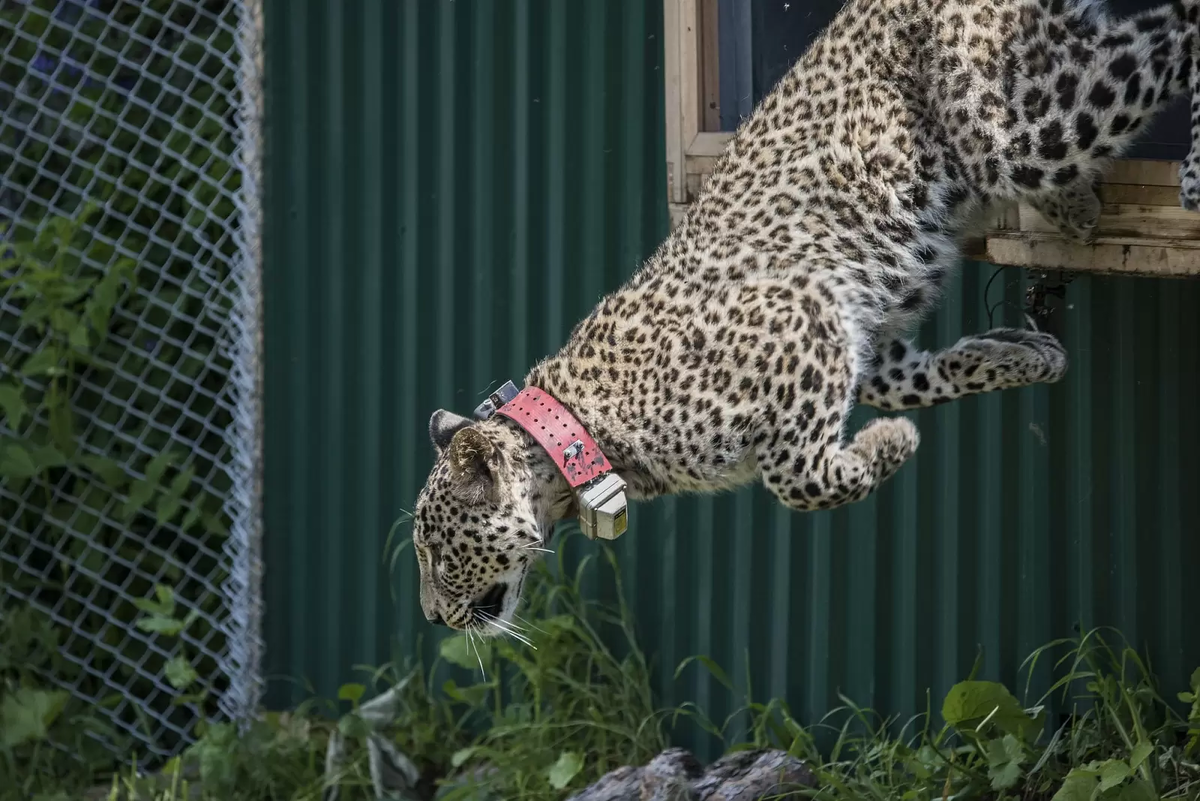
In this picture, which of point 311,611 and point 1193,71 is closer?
point 1193,71

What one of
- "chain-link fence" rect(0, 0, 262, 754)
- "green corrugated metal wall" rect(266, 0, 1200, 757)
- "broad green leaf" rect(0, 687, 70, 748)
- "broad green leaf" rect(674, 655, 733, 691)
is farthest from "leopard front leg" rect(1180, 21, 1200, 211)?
"broad green leaf" rect(0, 687, 70, 748)

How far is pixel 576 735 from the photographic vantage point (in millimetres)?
5938

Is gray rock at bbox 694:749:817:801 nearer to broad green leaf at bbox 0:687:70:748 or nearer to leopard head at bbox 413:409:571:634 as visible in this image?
leopard head at bbox 413:409:571:634

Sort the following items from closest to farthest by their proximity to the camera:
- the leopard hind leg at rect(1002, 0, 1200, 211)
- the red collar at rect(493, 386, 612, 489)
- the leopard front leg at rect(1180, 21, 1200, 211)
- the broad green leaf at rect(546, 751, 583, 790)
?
the leopard front leg at rect(1180, 21, 1200, 211) → the leopard hind leg at rect(1002, 0, 1200, 211) → the red collar at rect(493, 386, 612, 489) → the broad green leaf at rect(546, 751, 583, 790)

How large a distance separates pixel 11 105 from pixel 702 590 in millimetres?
3733

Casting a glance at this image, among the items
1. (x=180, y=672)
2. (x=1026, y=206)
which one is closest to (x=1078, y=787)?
(x=1026, y=206)

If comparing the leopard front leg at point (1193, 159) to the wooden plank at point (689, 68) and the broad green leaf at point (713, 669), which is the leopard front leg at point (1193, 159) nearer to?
the wooden plank at point (689, 68)

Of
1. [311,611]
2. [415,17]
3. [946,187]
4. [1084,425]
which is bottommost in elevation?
[311,611]

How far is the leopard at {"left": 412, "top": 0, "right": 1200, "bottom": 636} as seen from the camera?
3.76 m

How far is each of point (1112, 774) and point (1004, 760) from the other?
0.44 metres

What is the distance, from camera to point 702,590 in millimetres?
5918

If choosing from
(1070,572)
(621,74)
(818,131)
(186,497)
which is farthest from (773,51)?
(186,497)

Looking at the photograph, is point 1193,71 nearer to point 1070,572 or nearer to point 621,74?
point 1070,572

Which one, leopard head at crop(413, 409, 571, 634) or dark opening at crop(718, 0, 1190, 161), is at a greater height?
dark opening at crop(718, 0, 1190, 161)
